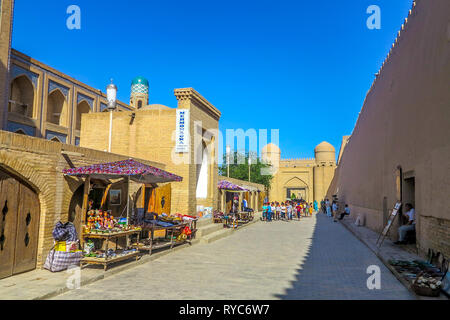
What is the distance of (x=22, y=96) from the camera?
25.5m

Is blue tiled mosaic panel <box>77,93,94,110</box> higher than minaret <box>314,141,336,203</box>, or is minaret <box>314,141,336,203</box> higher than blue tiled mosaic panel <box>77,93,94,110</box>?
blue tiled mosaic panel <box>77,93,94,110</box>

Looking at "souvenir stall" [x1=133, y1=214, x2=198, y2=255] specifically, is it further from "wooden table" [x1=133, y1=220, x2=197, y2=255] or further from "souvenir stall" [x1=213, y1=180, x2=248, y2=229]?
"souvenir stall" [x1=213, y1=180, x2=248, y2=229]

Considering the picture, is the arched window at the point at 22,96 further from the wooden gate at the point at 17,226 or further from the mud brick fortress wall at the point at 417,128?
the mud brick fortress wall at the point at 417,128

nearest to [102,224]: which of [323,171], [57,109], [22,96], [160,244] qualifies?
[160,244]

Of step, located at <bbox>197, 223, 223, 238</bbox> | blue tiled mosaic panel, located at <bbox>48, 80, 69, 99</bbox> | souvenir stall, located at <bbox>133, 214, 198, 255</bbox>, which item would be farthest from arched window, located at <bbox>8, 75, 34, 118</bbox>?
souvenir stall, located at <bbox>133, 214, 198, 255</bbox>

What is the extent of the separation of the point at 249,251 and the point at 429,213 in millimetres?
4932

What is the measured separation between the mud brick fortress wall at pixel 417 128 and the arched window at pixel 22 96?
21.9 metres

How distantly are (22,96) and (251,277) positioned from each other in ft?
79.3

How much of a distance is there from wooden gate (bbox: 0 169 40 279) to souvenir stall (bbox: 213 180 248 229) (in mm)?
11278

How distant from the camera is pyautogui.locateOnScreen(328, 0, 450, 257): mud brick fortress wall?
7930mm

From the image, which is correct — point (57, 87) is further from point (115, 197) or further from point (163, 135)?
point (115, 197)

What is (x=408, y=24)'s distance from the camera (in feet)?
40.0
